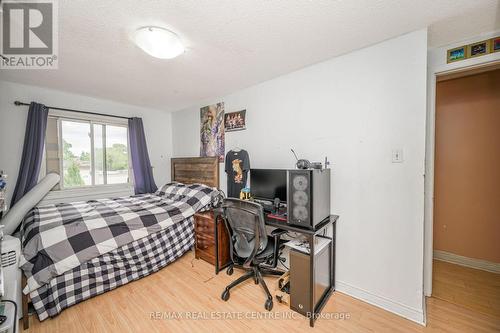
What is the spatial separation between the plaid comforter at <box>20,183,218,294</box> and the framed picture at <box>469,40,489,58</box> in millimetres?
3118

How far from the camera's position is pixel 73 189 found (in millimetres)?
3203

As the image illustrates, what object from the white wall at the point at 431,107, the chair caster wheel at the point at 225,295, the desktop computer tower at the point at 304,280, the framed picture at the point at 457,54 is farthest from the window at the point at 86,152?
the framed picture at the point at 457,54

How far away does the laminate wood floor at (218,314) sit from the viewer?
1.63 m

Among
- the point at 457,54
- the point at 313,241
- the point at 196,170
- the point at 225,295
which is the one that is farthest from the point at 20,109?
the point at 457,54

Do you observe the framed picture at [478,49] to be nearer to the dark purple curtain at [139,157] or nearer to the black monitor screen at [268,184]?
the black monitor screen at [268,184]

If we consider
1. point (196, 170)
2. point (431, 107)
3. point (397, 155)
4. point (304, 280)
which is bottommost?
point (304, 280)

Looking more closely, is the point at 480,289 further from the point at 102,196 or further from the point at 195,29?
the point at 102,196

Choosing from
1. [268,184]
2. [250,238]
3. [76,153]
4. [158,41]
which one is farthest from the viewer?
[76,153]

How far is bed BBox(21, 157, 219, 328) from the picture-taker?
1.77 m

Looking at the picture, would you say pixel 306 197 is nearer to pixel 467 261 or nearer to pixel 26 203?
pixel 467 261

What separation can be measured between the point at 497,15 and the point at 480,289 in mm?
2429

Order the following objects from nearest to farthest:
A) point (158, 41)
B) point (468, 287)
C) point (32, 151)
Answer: point (158, 41) → point (468, 287) → point (32, 151)

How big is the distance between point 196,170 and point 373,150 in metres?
2.78

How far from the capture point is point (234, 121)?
303 cm
